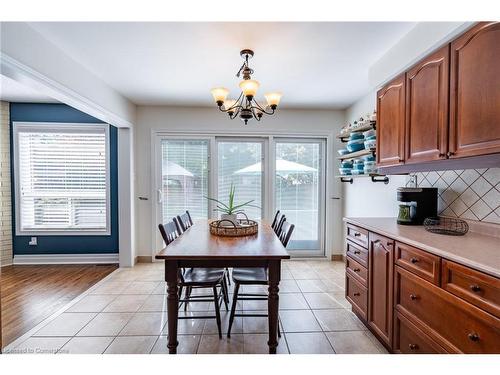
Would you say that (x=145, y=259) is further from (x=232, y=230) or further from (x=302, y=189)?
(x=302, y=189)

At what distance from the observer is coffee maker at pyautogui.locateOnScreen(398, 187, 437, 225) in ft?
6.83

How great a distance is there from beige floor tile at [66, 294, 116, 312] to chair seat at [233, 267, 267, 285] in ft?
4.73

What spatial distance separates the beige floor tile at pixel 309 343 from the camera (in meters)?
1.85

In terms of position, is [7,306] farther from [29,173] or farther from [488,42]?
[488,42]

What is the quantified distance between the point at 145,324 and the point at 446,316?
2.20 m

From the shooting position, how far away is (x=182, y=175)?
13.0ft

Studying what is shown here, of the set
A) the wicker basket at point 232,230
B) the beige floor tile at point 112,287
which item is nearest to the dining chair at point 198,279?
the wicker basket at point 232,230

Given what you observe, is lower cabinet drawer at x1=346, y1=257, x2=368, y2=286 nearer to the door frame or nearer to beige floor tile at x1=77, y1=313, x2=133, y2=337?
the door frame

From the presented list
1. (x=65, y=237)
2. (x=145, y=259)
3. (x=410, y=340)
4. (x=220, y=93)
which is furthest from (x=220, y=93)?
(x=65, y=237)

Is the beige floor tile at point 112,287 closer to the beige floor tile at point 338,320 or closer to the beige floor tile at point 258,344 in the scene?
the beige floor tile at point 258,344

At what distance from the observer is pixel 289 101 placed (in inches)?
142

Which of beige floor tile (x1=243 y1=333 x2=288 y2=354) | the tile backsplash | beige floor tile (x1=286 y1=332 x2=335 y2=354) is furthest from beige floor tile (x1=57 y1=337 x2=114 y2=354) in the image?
the tile backsplash

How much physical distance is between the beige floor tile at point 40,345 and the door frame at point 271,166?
1939mm
